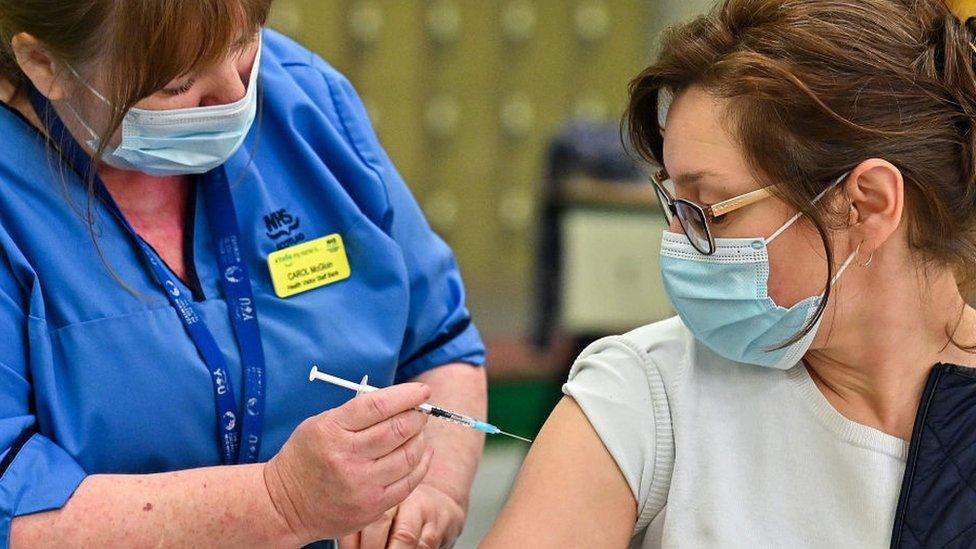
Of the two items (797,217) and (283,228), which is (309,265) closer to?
(283,228)

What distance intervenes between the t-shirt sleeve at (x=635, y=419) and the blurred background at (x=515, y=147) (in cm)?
309

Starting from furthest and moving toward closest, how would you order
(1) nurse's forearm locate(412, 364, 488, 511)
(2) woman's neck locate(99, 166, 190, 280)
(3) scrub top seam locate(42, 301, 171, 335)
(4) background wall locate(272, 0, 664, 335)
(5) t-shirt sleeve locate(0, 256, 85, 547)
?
(4) background wall locate(272, 0, 664, 335) < (1) nurse's forearm locate(412, 364, 488, 511) < (2) woman's neck locate(99, 166, 190, 280) < (3) scrub top seam locate(42, 301, 171, 335) < (5) t-shirt sleeve locate(0, 256, 85, 547)

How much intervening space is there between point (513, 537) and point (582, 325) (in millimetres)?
3237

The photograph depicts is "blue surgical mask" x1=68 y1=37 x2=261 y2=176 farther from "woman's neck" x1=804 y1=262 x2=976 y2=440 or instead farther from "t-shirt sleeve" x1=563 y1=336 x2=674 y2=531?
"woman's neck" x1=804 y1=262 x2=976 y2=440

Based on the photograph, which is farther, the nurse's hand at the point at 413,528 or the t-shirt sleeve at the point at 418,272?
the t-shirt sleeve at the point at 418,272

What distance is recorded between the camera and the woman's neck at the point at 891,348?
1.58 meters

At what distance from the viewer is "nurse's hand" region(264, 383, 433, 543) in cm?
146

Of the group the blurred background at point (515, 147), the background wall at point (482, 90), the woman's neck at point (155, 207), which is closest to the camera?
the woman's neck at point (155, 207)

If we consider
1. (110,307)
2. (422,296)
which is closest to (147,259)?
(110,307)

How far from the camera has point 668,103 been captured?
1.62 meters

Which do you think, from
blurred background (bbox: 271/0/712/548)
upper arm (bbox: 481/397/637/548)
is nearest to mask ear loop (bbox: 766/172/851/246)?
upper arm (bbox: 481/397/637/548)

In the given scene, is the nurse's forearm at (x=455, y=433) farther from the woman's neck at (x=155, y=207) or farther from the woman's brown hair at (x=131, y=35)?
the woman's brown hair at (x=131, y=35)

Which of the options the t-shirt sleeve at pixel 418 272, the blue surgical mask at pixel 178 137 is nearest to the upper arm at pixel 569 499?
the t-shirt sleeve at pixel 418 272

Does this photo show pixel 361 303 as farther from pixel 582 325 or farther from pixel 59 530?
pixel 582 325
